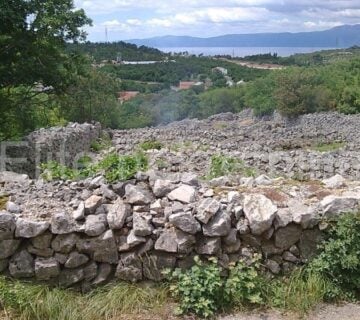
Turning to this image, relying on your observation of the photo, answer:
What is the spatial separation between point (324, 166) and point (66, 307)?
10395 mm

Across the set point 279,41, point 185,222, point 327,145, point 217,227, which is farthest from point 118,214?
point 279,41

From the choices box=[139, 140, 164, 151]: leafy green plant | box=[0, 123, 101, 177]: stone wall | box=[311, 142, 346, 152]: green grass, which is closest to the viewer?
box=[0, 123, 101, 177]: stone wall

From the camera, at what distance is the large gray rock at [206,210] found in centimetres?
389

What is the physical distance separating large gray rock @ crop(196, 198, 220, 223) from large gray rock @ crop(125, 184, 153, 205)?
1.53 ft

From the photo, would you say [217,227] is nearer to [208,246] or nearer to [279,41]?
[208,246]

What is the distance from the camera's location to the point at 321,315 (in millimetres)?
3764

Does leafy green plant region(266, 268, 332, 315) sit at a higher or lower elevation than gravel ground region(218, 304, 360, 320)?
higher

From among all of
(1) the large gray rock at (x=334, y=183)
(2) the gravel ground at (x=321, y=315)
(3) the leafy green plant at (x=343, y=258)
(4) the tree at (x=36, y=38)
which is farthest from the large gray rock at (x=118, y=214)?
(4) the tree at (x=36, y=38)

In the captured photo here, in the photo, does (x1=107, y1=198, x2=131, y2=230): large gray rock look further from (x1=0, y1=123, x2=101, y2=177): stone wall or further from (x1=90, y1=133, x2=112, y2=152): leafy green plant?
(x1=90, y1=133, x2=112, y2=152): leafy green plant

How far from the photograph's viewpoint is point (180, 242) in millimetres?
3881

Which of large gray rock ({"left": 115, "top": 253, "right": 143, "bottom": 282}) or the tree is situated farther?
the tree

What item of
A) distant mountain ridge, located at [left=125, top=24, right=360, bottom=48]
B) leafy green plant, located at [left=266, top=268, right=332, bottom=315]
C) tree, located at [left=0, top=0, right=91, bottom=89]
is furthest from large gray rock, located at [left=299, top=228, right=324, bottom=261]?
distant mountain ridge, located at [left=125, top=24, right=360, bottom=48]

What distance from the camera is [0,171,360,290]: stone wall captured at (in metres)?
3.86

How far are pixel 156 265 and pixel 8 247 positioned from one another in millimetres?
1172
